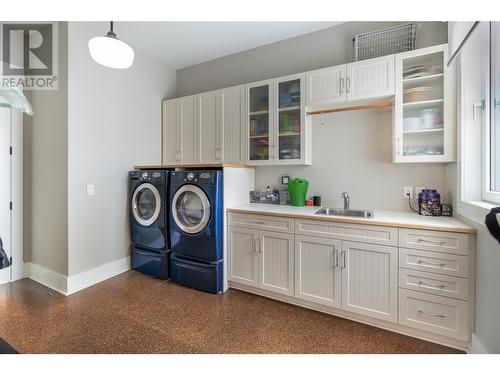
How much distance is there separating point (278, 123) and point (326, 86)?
60cm

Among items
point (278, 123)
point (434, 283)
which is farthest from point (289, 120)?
point (434, 283)

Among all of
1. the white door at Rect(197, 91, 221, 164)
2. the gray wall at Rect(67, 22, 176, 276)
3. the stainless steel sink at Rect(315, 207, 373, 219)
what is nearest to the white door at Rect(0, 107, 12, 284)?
the gray wall at Rect(67, 22, 176, 276)

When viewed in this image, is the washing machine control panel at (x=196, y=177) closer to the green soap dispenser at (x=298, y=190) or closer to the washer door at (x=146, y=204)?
the washer door at (x=146, y=204)

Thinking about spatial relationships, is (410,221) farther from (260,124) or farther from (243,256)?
(260,124)

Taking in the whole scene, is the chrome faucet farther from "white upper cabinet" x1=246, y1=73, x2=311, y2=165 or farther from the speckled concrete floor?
the speckled concrete floor

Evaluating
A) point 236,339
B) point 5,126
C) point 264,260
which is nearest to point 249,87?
point 264,260

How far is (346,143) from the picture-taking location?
8.33 feet

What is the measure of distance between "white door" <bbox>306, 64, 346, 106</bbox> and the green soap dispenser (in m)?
0.83

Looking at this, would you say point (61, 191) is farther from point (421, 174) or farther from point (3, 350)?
point (421, 174)

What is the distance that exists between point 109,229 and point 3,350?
2.00 m

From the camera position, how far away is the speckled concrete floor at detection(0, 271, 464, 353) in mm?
1666

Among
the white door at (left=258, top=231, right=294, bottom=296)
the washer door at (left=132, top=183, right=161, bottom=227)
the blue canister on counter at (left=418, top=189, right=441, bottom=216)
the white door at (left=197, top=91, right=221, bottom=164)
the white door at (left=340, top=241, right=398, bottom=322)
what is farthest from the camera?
the white door at (left=197, top=91, right=221, bottom=164)

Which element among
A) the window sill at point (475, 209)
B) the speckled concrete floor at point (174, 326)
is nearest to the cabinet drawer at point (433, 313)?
the speckled concrete floor at point (174, 326)
